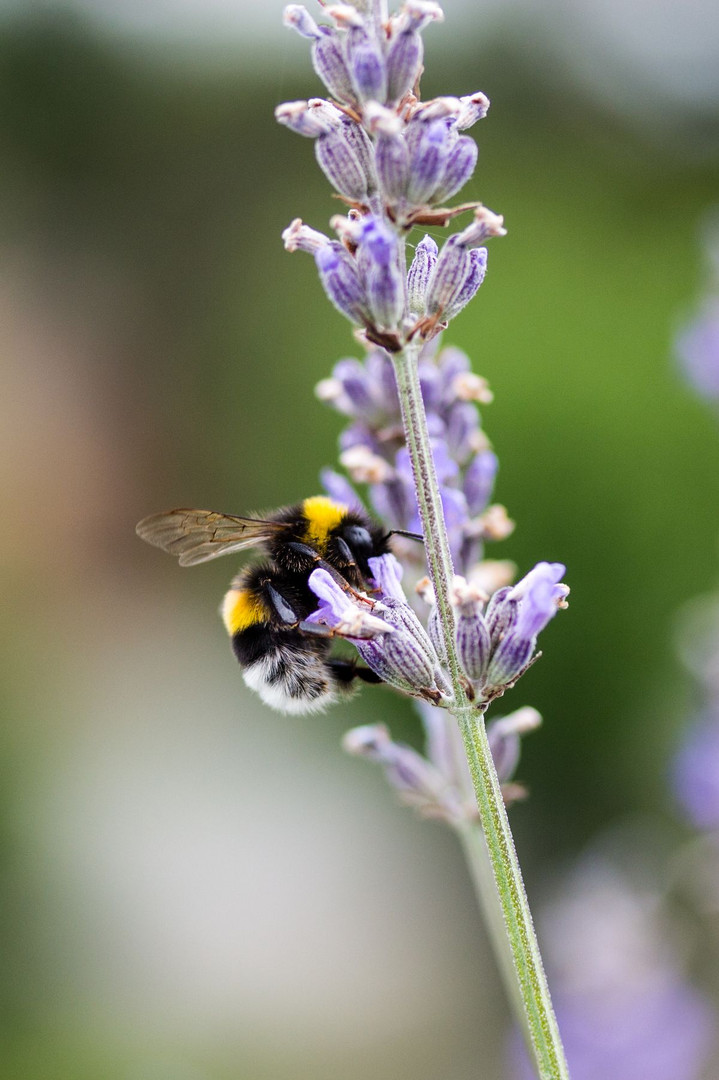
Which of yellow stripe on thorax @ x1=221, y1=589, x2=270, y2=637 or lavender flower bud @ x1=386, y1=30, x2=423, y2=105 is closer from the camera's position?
lavender flower bud @ x1=386, y1=30, x2=423, y2=105

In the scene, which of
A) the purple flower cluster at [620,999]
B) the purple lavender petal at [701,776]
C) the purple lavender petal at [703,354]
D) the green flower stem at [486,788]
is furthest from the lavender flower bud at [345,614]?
the purple flower cluster at [620,999]

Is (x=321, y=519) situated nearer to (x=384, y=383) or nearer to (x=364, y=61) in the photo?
(x=384, y=383)

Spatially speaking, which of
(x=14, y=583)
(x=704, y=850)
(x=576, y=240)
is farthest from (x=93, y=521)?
(x=704, y=850)

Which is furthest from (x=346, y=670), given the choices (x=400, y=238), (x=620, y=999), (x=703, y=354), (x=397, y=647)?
(x=620, y=999)

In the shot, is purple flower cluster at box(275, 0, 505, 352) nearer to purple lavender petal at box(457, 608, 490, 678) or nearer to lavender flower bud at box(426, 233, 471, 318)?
lavender flower bud at box(426, 233, 471, 318)

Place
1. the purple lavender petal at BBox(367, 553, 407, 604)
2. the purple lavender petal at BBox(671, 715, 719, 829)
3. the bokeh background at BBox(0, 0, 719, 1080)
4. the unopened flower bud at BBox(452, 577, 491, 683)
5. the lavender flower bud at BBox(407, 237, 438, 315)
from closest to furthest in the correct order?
1. the unopened flower bud at BBox(452, 577, 491, 683)
2. the lavender flower bud at BBox(407, 237, 438, 315)
3. the purple lavender petal at BBox(367, 553, 407, 604)
4. the purple lavender petal at BBox(671, 715, 719, 829)
5. the bokeh background at BBox(0, 0, 719, 1080)

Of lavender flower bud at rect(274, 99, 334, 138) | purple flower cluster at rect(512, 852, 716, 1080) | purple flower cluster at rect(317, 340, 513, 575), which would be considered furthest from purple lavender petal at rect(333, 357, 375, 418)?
purple flower cluster at rect(512, 852, 716, 1080)
